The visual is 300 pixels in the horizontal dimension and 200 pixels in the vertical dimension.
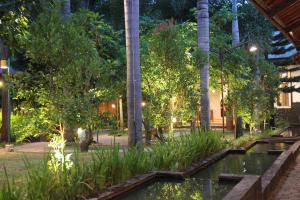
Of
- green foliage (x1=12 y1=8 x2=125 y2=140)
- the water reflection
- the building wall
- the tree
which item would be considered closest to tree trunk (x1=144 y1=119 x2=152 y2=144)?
the tree

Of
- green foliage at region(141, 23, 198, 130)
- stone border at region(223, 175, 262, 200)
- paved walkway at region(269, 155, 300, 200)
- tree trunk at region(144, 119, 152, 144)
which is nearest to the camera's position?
stone border at region(223, 175, 262, 200)

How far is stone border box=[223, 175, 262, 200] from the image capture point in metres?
5.36

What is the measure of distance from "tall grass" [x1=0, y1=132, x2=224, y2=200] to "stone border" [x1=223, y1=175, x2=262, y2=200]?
2.31 metres

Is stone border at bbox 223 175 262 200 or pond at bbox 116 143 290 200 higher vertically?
stone border at bbox 223 175 262 200

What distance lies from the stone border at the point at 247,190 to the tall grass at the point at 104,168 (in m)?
2.31

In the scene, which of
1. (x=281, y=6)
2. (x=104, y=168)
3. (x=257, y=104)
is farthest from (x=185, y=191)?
(x=257, y=104)

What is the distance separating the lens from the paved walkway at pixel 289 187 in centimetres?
750

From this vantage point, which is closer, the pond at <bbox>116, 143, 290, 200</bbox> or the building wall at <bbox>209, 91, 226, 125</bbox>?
the pond at <bbox>116, 143, 290, 200</bbox>

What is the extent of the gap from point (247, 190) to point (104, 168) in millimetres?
2560

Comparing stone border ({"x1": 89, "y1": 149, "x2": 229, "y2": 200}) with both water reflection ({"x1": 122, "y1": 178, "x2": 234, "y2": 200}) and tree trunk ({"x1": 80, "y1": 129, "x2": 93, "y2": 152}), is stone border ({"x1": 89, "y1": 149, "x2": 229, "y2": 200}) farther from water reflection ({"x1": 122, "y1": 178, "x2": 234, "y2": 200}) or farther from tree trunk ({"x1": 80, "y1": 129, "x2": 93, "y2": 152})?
tree trunk ({"x1": 80, "y1": 129, "x2": 93, "y2": 152})

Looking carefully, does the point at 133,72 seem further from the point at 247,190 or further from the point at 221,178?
the point at 247,190

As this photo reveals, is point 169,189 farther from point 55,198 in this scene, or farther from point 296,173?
point 296,173

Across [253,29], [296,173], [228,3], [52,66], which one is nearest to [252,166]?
[296,173]

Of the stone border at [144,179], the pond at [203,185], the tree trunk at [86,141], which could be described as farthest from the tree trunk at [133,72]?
the tree trunk at [86,141]
